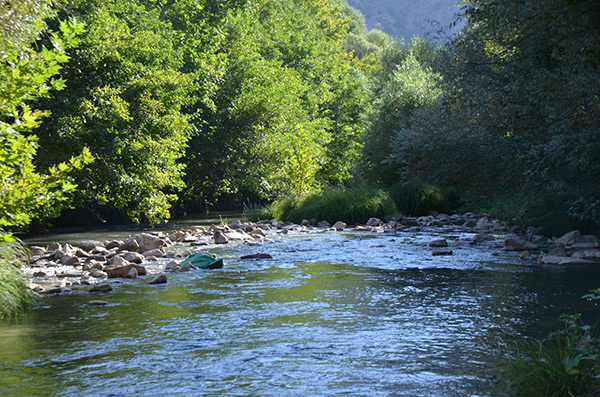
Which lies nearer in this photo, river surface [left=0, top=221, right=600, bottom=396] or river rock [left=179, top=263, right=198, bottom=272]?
river surface [left=0, top=221, right=600, bottom=396]

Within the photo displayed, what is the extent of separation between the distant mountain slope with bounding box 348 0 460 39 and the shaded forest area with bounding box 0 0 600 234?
4501 inches

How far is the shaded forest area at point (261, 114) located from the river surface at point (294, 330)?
159 cm

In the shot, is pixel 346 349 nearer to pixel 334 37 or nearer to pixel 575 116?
pixel 575 116

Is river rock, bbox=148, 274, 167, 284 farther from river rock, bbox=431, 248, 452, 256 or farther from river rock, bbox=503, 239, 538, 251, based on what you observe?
river rock, bbox=503, 239, 538, 251

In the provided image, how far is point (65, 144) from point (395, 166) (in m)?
16.1

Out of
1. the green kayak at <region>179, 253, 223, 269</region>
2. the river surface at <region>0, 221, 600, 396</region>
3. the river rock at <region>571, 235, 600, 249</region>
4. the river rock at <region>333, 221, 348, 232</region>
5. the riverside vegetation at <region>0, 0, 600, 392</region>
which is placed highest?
the riverside vegetation at <region>0, 0, 600, 392</region>

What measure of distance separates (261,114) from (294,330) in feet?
74.1

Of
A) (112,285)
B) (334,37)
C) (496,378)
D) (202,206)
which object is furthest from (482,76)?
(334,37)

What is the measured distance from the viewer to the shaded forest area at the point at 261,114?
23.9ft

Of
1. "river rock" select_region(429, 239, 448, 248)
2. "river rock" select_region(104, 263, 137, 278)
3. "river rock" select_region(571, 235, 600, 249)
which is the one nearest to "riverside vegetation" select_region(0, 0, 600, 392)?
"river rock" select_region(571, 235, 600, 249)

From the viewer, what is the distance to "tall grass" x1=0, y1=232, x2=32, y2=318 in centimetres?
747

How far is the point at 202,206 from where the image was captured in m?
33.8

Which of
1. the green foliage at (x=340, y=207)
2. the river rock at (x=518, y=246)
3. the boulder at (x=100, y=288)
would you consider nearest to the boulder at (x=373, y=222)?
the green foliage at (x=340, y=207)

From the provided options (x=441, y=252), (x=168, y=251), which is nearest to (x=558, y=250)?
(x=441, y=252)
